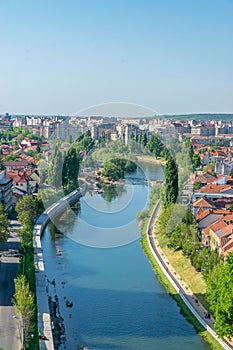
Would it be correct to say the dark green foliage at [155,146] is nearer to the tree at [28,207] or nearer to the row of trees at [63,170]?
the row of trees at [63,170]

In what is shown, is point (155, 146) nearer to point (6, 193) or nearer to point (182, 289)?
point (6, 193)

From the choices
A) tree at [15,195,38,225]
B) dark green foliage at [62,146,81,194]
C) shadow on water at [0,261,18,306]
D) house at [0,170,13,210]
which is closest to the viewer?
shadow on water at [0,261,18,306]

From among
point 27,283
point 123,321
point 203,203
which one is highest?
point 203,203

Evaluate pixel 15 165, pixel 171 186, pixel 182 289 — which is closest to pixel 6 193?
pixel 171 186

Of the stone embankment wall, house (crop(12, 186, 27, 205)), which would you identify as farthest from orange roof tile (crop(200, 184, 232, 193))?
house (crop(12, 186, 27, 205))

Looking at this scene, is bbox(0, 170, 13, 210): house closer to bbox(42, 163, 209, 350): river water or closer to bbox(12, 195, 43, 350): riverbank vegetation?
bbox(12, 195, 43, 350): riverbank vegetation

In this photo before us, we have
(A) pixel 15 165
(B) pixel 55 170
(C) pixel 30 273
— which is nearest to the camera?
(C) pixel 30 273
